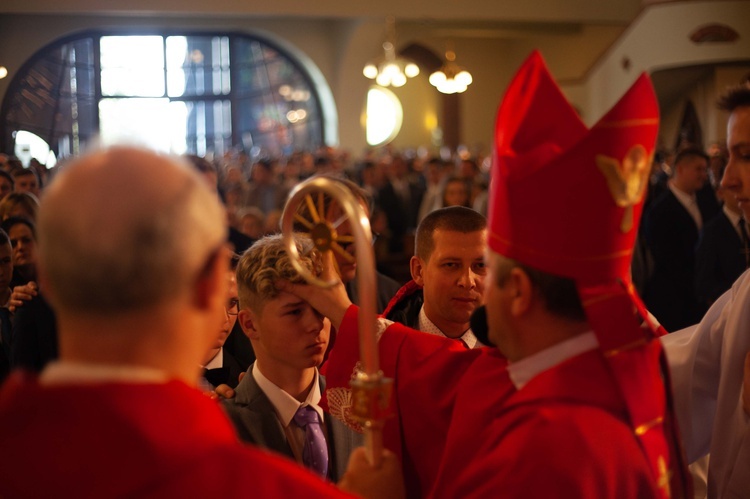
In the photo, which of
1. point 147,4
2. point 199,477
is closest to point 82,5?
point 147,4

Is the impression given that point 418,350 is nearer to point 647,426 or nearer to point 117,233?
point 647,426

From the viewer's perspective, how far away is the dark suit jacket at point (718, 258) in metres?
5.85

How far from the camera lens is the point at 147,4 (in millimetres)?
15484

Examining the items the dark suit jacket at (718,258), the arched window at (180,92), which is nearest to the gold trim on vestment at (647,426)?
the dark suit jacket at (718,258)

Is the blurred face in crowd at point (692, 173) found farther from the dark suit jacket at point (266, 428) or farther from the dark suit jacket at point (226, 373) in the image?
the dark suit jacket at point (266, 428)

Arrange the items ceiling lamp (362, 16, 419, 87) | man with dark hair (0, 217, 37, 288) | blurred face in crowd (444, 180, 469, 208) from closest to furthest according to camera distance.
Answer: man with dark hair (0, 217, 37, 288), blurred face in crowd (444, 180, 469, 208), ceiling lamp (362, 16, 419, 87)

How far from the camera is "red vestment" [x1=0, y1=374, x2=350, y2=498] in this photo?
1.11 metres

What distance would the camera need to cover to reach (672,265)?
6934 mm

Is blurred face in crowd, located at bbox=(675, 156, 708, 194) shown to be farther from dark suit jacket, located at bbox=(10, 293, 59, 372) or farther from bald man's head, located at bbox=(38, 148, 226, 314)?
bald man's head, located at bbox=(38, 148, 226, 314)

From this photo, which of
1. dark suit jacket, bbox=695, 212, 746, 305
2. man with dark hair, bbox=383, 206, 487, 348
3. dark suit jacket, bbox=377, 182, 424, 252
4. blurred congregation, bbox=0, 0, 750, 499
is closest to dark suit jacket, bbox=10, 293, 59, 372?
blurred congregation, bbox=0, 0, 750, 499

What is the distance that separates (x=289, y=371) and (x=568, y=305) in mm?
936

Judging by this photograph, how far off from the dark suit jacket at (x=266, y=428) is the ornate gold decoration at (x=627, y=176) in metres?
1.02

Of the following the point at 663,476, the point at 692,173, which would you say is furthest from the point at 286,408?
the point at 692,173

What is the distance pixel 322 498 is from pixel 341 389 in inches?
40.1
